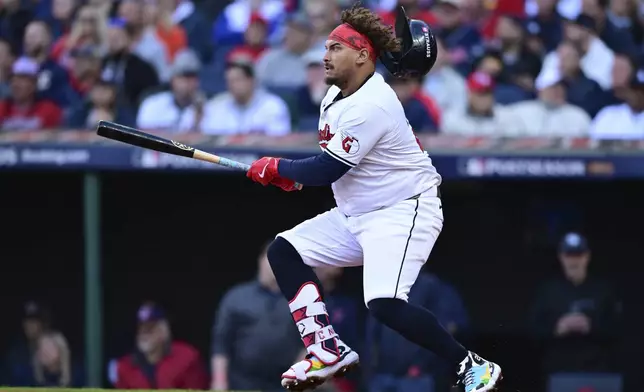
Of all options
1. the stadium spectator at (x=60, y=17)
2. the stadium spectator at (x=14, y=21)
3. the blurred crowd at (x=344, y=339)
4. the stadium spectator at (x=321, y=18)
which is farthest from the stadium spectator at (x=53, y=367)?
the stadium spectator at (x=321, y=18)

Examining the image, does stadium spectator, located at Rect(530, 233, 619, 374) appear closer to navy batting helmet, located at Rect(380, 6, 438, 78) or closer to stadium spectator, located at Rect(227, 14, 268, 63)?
stadium spectator, located at Rect(227, 14, 268, 63)

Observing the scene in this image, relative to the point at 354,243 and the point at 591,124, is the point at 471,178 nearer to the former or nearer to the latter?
the point at 591,124

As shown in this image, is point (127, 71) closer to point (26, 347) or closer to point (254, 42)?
point (254, 42)

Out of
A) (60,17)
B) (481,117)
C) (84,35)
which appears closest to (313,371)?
(481,117)

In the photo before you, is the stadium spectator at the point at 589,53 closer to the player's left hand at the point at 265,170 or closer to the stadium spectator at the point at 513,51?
the stadium spectator at the point at 513,51

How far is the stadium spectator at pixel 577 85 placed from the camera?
8.05 m

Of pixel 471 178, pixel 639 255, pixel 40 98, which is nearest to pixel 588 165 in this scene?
pixel 471 178

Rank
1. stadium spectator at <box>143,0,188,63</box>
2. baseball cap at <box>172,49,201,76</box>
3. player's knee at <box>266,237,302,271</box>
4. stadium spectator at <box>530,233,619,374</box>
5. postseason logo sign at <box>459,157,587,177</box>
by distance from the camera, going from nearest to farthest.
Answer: player's knee at <box>266,237,302,271</box> < postseason logo sign at <box>459,157,587,177</box> < stadium spectator at <box>530,233,619,374</box> < baseball cap at <box>172,49,201,76</box> < stadium spectator at <box>143,0,188,63</box>

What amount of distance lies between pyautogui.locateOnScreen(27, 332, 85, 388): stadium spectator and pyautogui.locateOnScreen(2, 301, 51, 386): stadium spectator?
0.14ft

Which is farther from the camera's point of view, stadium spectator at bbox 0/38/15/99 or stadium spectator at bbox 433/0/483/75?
stadium spectator at bbox 433/0/483/75

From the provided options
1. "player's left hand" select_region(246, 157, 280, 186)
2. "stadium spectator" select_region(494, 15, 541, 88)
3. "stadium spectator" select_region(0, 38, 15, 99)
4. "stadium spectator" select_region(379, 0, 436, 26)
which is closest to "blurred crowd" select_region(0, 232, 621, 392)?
"stadium spectator" select_region(494, 15, 541, 88)

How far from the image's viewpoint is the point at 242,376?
25.3 ft

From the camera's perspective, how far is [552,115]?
803 cm

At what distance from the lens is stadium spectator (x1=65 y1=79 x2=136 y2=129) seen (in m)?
8.17
